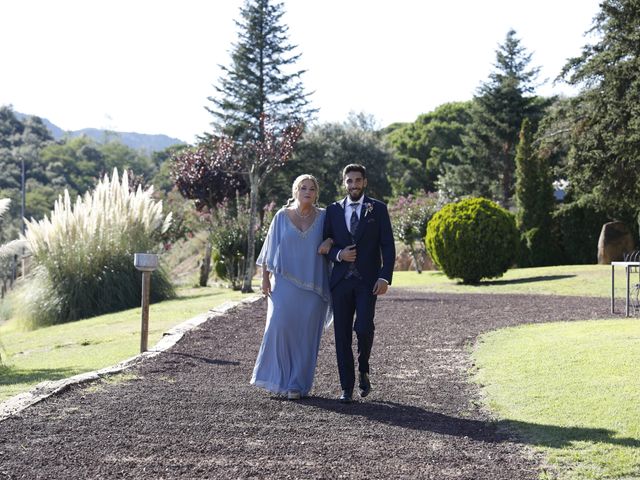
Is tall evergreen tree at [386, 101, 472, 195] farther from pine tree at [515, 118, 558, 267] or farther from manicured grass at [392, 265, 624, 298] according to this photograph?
manicured grass at [392, 265, 624, 298]

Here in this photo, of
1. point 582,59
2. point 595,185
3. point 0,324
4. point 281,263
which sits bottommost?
point 0,324

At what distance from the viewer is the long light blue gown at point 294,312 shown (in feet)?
24.0

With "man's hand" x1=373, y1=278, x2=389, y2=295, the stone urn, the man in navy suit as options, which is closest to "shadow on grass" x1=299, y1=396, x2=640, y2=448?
the man in navy suit

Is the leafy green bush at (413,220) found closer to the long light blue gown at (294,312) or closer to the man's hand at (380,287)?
the long light blue gown at (294,312)

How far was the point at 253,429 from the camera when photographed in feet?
20.0

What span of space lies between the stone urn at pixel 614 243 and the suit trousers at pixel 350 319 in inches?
951

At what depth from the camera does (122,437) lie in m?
5.80

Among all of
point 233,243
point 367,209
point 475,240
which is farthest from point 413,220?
point 367,209

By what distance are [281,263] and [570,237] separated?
28.1 metres

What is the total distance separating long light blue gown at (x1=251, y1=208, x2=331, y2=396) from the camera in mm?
7328

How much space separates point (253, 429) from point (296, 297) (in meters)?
1.56

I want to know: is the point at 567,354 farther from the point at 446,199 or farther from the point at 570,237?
the point at 446,199

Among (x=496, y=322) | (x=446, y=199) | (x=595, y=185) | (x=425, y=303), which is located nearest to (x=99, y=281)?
(x=425, y=303)

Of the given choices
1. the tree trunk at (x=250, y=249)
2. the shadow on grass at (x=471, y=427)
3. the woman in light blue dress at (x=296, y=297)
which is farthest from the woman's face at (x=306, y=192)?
the tree trunk at (x=250, y=249)
